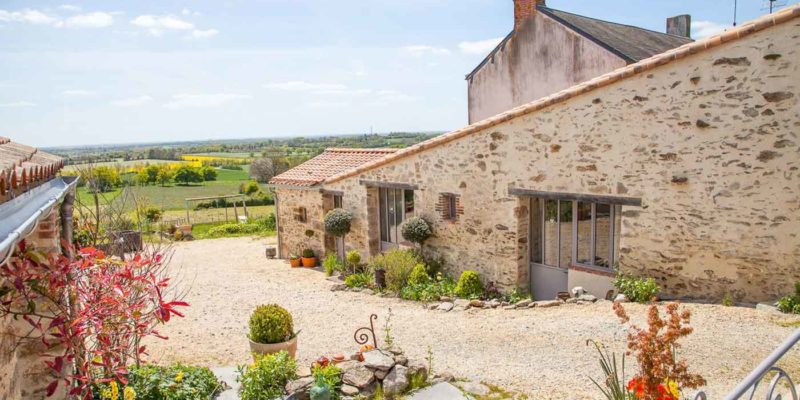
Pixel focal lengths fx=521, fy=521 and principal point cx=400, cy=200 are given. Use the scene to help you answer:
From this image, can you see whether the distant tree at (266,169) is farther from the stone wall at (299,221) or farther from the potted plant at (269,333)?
the potted plant at (269,333)

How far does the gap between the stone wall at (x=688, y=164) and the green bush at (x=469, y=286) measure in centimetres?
62

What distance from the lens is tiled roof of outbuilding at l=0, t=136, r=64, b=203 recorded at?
315 cm

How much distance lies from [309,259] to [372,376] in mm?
10760

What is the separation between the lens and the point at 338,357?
6.86 m

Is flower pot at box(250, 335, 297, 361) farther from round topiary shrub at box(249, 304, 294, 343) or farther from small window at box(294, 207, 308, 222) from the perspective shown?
small window at box(294, 207, 308, 222)

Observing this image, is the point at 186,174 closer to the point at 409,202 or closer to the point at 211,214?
the point at 211,214

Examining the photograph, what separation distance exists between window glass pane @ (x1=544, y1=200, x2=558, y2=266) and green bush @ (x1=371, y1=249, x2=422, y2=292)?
10.6 feet

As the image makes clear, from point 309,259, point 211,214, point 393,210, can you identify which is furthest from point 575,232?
point 211,214

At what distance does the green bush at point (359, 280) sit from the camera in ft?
45.4

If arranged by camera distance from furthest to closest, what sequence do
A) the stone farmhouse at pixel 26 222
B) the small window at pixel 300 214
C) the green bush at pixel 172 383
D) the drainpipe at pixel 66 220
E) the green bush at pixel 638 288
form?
the small window at pixel 300 214, the green bush at pixel 638 288, the green bush at pixel 172 383, the drainpipe at pixel 66 220, the stone farmhouse at pixel 26 222

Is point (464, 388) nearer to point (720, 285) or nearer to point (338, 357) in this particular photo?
point (338, 357)

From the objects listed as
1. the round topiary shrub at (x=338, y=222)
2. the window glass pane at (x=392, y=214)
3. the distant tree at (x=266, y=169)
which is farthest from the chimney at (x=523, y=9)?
the distant tree at (x=266, y=169)

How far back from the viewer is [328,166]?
17.8 m

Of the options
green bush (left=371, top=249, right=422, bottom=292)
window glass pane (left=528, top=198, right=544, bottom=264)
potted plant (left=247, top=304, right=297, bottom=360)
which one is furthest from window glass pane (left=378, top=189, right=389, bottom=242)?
potted plant (left=247, top=304, right=297, bottom=360)
